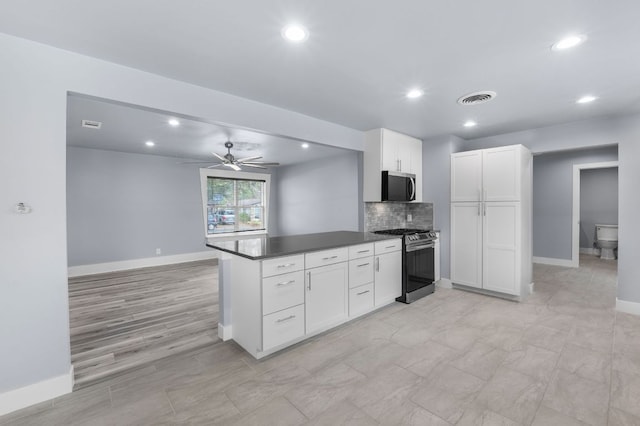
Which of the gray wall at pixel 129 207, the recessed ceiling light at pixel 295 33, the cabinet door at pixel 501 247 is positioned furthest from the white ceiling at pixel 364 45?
the gray wall at pixel 129 207

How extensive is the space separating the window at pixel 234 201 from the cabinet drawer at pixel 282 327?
5139 millimetres

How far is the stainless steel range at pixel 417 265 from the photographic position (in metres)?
3.90

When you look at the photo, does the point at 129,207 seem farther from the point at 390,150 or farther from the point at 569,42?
the point at 569,42

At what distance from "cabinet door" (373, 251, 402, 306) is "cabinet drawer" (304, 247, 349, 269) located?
1.97ft

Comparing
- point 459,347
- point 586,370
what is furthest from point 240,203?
point 586,370

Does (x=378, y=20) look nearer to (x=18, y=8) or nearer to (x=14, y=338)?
(x=18, y=8)

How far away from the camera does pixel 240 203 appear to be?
25.9 ft

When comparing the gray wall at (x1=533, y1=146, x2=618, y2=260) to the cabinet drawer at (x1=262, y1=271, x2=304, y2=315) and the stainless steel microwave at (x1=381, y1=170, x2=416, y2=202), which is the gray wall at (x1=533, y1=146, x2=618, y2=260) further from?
the cabinet drawer at (x1=262, y1=271, x2=304, y2=315)

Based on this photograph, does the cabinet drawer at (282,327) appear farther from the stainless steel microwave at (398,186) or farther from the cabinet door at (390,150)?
the cabinet door at (390,150)

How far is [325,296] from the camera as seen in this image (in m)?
2.95

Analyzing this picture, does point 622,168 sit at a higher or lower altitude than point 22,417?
higher

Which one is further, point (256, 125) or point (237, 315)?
point (256, 125)

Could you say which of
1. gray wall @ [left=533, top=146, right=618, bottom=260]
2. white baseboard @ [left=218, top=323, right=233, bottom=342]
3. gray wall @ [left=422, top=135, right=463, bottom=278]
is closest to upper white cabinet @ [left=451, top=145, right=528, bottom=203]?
gray wall @ [left=422, top=135, right=463, bottom=278]

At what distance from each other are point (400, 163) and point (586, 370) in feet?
10.1
